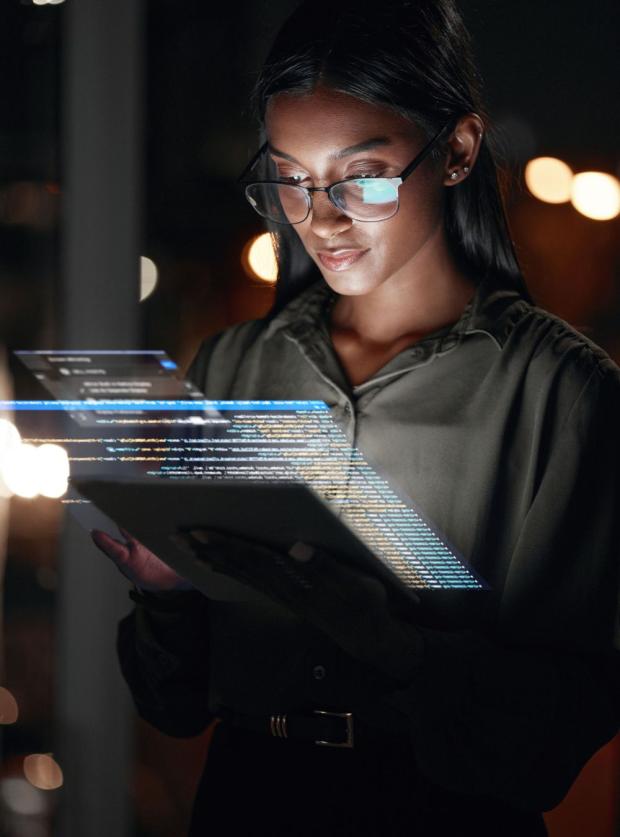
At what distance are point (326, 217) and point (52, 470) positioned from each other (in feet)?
2.16

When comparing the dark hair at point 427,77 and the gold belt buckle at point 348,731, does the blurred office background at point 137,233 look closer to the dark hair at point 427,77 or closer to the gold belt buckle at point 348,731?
the dark hair at point 427,77

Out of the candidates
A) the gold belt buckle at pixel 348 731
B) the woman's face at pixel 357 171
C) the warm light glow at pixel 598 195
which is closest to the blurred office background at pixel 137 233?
the warm light glow at pixel 598 195

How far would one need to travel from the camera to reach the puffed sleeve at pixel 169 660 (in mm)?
1702

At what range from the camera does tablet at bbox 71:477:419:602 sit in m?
1.47

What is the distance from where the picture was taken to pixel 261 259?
166 cm

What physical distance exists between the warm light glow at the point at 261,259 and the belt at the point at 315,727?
2.28ft

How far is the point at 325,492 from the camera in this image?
1.62m

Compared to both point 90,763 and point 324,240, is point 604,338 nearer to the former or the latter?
point 324,240

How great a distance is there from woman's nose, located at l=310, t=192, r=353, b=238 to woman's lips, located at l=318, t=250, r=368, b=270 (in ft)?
0.10

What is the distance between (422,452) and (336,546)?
0.21 m

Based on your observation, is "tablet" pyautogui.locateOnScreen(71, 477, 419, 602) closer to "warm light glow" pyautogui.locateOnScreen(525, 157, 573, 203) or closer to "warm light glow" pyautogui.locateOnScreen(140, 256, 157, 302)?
"warm light glow" pyautogui.locateOnScreen(140, 256, 157, 302)


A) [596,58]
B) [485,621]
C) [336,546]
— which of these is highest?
[596,58]

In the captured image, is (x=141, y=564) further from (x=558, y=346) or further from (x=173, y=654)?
(x=558, y=346)

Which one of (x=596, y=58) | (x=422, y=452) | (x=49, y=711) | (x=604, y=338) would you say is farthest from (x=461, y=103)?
(x=49, y=711)
